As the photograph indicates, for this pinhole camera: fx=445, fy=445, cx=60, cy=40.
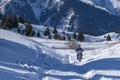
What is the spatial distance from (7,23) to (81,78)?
5329 inches

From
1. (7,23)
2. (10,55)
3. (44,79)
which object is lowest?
(44,79)

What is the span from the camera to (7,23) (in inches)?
5999

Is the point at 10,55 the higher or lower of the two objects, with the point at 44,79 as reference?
higher

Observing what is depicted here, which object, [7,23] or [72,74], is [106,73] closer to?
[72,74]

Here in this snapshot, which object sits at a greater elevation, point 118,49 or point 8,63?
point 118,49

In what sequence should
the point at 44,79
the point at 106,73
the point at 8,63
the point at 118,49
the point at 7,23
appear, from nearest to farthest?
the point at 44,79 < the point at 106,73 < the point at 8,63 < the point at 118,49 < the point at 7,23

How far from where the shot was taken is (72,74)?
20.2 meters

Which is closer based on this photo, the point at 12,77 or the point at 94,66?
the point at 12,77

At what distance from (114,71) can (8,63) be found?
6.00 m

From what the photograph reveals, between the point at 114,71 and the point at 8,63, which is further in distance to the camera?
the point at 8,63

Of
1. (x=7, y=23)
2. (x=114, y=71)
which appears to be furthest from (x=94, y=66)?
(x=7, y=23)

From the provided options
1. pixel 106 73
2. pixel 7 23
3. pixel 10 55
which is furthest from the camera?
pixel 7 23

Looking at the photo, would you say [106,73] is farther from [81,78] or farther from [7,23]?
[7,23]

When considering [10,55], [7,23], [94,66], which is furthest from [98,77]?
[7,23]
